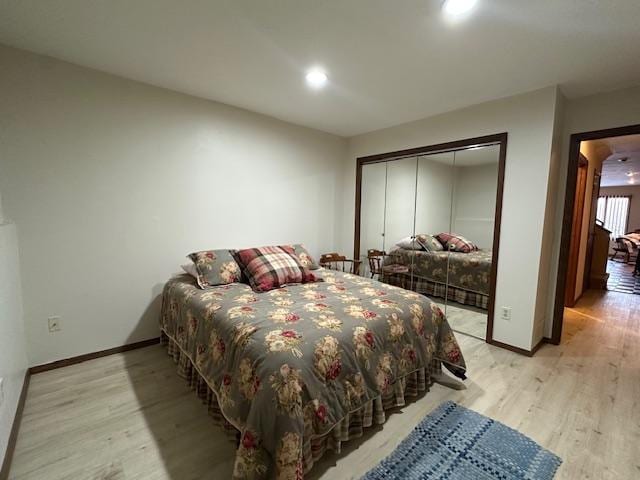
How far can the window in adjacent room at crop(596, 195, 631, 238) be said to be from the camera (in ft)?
30.0

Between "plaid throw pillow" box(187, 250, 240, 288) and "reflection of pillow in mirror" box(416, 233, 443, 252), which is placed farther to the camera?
"reflection of pillow in mirror" box(416, 233, 443, 252)

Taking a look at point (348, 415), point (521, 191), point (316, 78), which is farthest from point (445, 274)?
point (316, 78)

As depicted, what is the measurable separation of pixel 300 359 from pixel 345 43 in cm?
195

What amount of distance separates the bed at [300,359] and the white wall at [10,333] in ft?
2.86

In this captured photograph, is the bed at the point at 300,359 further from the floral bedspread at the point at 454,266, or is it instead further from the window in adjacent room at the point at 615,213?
the window in adjacent room at the point at 615,213

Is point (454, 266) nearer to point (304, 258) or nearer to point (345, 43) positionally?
point (304, 258)

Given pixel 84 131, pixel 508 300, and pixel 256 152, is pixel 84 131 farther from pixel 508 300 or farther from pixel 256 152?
pixel 508 300

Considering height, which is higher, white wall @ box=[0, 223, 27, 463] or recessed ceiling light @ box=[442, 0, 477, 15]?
recessed ceiling light @ box=[442, 0, 477, 15]

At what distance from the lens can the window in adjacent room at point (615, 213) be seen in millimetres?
9133

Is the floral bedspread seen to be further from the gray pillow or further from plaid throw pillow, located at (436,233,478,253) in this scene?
the gray pillow

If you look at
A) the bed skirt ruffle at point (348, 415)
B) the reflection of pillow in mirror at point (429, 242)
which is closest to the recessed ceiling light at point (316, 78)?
the reflection of pillow in mirror at point (429, 242)

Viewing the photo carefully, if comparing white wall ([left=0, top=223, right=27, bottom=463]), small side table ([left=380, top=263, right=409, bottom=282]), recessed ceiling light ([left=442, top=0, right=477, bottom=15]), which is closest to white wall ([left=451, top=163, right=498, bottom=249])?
small side table ([left=380, top=263, right=409, bottom=282])

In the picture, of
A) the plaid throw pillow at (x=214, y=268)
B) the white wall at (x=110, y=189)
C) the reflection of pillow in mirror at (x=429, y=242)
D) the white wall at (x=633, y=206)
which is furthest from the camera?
the white wall at (x=633, y=206)

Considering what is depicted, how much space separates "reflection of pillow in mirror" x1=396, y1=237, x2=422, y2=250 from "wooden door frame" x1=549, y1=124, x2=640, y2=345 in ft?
4.45
